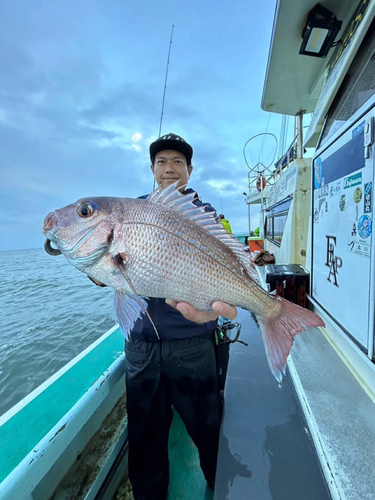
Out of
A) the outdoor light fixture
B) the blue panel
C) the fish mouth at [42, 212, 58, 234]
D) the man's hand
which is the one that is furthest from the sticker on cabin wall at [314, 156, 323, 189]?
the fish mouth at [42, 212, 58, 234]

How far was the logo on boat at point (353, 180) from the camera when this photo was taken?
159 centimetres

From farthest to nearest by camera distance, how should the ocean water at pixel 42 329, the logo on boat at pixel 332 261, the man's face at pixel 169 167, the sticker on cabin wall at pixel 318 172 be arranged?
the ocean water at pixel 42 329 < the sticker on cabin wall at pixel 318 172 < the man's face at pixel 169 167 < the logo on boat at pixel 332 261

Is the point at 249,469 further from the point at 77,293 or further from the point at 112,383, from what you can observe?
the point at 77,293

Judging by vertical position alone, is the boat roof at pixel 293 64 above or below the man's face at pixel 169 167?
above

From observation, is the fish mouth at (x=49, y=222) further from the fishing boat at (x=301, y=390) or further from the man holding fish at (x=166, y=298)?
the fishing boat at (x=301, y=390)

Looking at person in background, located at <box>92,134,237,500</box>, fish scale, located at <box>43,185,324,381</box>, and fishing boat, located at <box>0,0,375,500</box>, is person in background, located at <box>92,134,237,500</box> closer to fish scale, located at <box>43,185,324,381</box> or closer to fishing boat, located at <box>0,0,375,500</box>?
fishing boat, located at <box>0,0,375,500</box>

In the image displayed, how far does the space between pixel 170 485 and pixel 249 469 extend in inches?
43.6

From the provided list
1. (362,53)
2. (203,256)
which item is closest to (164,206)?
(203,256)

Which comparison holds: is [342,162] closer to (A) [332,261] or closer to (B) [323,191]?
(B) [323,191]

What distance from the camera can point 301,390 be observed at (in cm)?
153

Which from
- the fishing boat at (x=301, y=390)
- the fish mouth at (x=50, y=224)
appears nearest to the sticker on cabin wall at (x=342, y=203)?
the fishing boat at (x=301, y=390)

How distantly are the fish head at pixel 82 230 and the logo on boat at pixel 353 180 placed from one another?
5.14 ft

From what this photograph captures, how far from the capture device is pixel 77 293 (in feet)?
28.6

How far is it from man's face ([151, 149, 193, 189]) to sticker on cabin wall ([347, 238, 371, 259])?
1.40 metres
